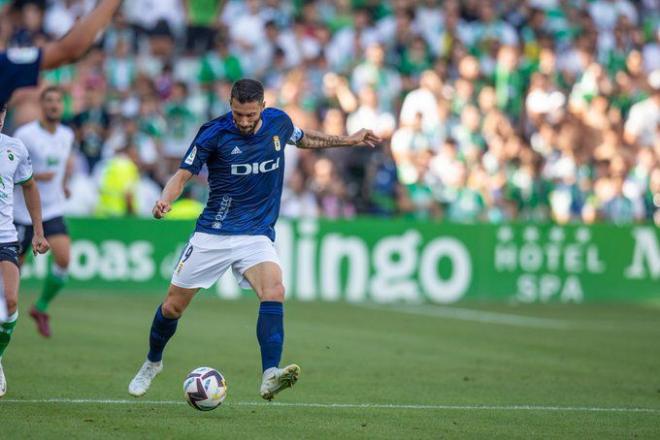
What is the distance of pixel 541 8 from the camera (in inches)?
1125

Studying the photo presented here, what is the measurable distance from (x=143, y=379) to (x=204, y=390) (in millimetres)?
1169

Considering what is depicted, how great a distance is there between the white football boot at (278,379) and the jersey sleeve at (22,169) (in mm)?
2542

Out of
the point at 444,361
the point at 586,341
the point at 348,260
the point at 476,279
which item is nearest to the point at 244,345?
the point at 444,361

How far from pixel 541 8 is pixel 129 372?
19.2 m

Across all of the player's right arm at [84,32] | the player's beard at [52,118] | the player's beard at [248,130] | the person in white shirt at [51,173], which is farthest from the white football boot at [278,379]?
the player's beard at [52,118]

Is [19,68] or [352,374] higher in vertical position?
[19,68]

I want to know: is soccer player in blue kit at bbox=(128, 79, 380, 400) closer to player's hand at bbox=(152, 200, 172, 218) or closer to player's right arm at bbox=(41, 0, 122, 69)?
player's hand at bbox=(152, 200, 172, 218)

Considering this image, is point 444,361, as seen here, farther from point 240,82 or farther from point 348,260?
point 348,260

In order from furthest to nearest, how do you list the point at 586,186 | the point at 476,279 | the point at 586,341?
the point at 586,186, the point at 476,279, the point at 586,341

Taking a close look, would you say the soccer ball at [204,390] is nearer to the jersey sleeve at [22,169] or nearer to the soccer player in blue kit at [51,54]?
the jersey sleeve at [22,169]

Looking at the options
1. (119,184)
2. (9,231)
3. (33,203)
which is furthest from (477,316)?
(9,231)

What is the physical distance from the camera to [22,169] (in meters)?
9.84

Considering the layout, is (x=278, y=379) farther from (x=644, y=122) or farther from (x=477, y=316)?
(x=644, y=122)

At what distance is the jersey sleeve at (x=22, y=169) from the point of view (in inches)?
387
